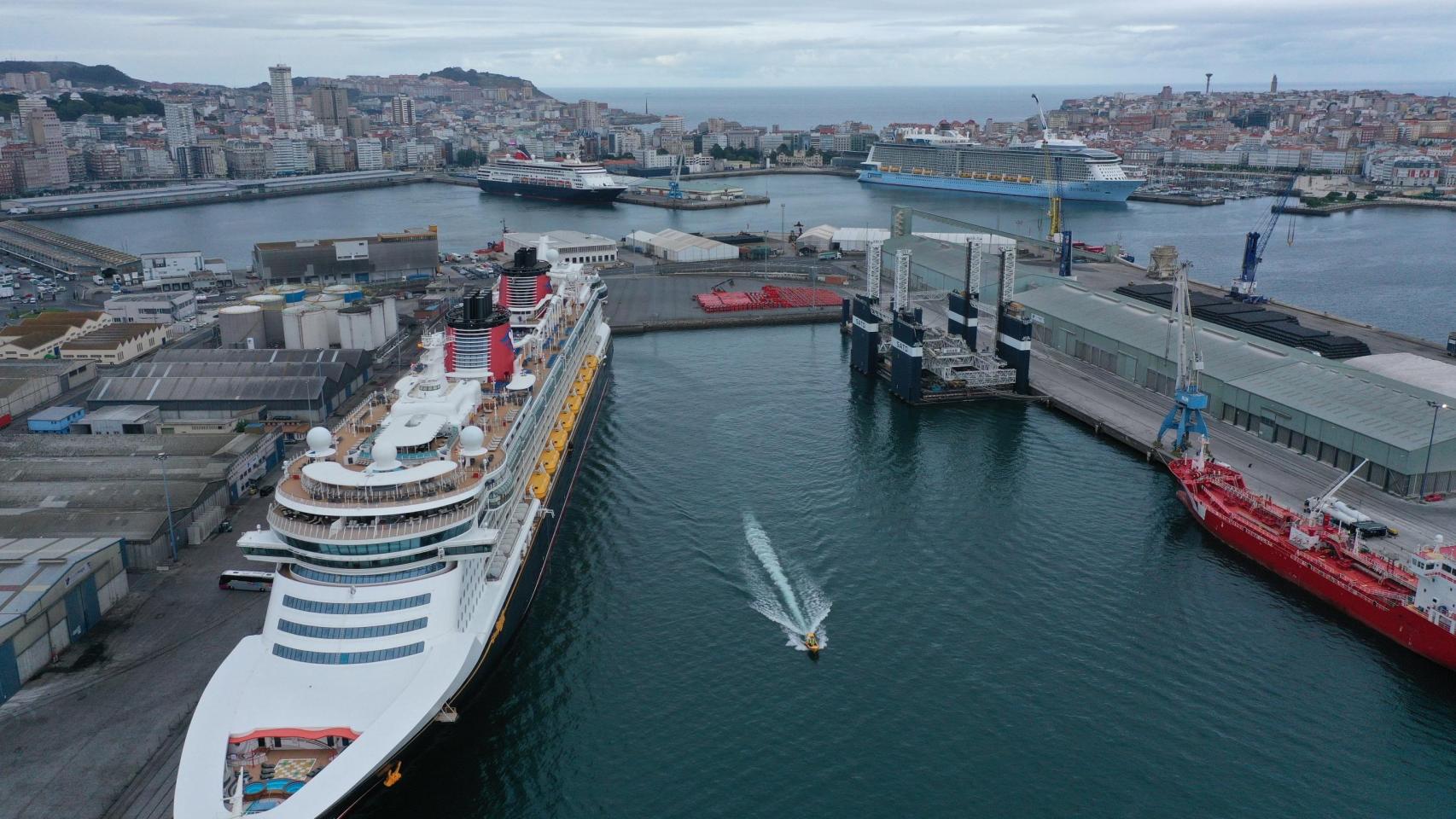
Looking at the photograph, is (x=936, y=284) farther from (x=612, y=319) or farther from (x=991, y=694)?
(x=991, y=694)

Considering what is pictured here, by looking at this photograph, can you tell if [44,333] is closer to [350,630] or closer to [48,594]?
[48,594]

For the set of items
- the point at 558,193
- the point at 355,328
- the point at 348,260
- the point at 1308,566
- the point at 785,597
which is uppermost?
the point at 558,193

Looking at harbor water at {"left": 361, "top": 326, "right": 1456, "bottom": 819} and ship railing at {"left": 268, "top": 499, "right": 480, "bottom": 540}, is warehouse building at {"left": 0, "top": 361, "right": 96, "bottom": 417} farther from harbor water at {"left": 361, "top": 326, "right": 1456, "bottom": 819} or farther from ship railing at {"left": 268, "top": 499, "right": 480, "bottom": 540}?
ship railing at {"left": 268, "top": 499, "right": 480, "bottom": 540}

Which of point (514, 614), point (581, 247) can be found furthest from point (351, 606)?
point (581, 247)

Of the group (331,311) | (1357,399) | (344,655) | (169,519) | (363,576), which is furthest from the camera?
(331,311)

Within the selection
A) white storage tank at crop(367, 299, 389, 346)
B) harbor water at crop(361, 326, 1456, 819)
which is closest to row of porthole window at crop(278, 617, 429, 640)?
harbor water at crop(361, 326, 1456, 819)

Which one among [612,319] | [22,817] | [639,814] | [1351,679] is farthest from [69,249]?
[1351,679]

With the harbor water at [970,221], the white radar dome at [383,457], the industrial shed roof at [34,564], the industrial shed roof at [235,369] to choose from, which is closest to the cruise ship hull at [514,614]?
the white radar dome at [383,457]
